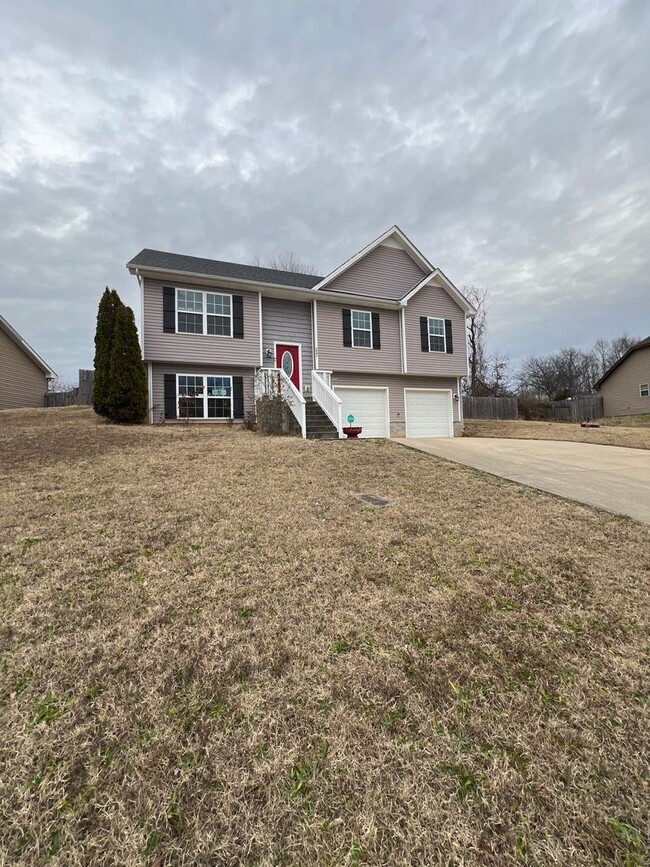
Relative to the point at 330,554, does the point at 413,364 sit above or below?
above

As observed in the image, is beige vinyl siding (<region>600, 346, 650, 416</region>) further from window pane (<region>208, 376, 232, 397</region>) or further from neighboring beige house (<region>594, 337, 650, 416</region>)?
window pane (<region>208, 376, 232, 397</region>)

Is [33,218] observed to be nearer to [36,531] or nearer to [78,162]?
[78,162]

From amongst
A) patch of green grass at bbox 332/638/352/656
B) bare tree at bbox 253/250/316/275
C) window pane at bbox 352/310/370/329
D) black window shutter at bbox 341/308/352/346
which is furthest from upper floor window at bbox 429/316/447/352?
bare tree at bbox 253/250/316/275

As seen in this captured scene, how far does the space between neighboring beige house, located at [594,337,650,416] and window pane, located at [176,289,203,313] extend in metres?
26.7

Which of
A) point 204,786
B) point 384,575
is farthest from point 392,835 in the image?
point 384,575

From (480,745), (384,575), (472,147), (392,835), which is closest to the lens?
(392,835)

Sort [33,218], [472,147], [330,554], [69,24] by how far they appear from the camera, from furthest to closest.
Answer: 1. [33,218]
2. [472,147]
3. [69,24]
4. [330,554]

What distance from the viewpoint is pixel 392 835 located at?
133cm

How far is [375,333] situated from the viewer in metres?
14.1

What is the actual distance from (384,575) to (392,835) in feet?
5.78

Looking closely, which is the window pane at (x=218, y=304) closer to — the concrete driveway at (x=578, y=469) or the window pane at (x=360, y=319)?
the window pane at (x=360, y=319)

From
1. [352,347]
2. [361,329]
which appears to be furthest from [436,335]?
[352,347]

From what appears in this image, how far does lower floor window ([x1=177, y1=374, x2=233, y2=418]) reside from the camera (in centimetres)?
1159

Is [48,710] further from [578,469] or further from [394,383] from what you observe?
[394,383]
